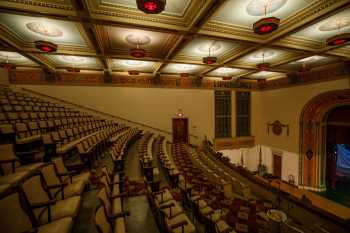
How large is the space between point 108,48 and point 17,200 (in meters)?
4.69

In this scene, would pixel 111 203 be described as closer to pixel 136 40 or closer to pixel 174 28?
pixel 174 28

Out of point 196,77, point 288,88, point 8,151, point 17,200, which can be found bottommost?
point 17,200

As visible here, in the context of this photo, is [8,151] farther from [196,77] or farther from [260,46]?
[196,77]

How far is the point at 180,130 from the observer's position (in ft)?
28.9

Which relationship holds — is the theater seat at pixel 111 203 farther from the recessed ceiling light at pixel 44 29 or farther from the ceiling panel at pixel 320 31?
the ceiling panel at pixel 320 31

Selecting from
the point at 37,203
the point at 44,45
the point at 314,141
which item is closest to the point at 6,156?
the point at 37,203

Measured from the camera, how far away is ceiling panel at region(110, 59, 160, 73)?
636 centimetres

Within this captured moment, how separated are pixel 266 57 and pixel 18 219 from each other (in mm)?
6789

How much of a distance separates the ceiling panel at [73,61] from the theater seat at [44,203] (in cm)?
528

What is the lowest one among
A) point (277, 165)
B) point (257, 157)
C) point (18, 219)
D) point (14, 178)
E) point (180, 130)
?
point (277, 165)

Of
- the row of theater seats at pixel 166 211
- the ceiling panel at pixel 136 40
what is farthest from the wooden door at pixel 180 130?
the row of theater seats at pixel 166 211

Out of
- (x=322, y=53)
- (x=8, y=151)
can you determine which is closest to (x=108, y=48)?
(x=8, y=151)

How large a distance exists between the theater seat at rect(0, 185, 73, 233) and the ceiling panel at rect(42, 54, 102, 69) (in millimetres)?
5577

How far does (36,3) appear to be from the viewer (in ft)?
9.92
